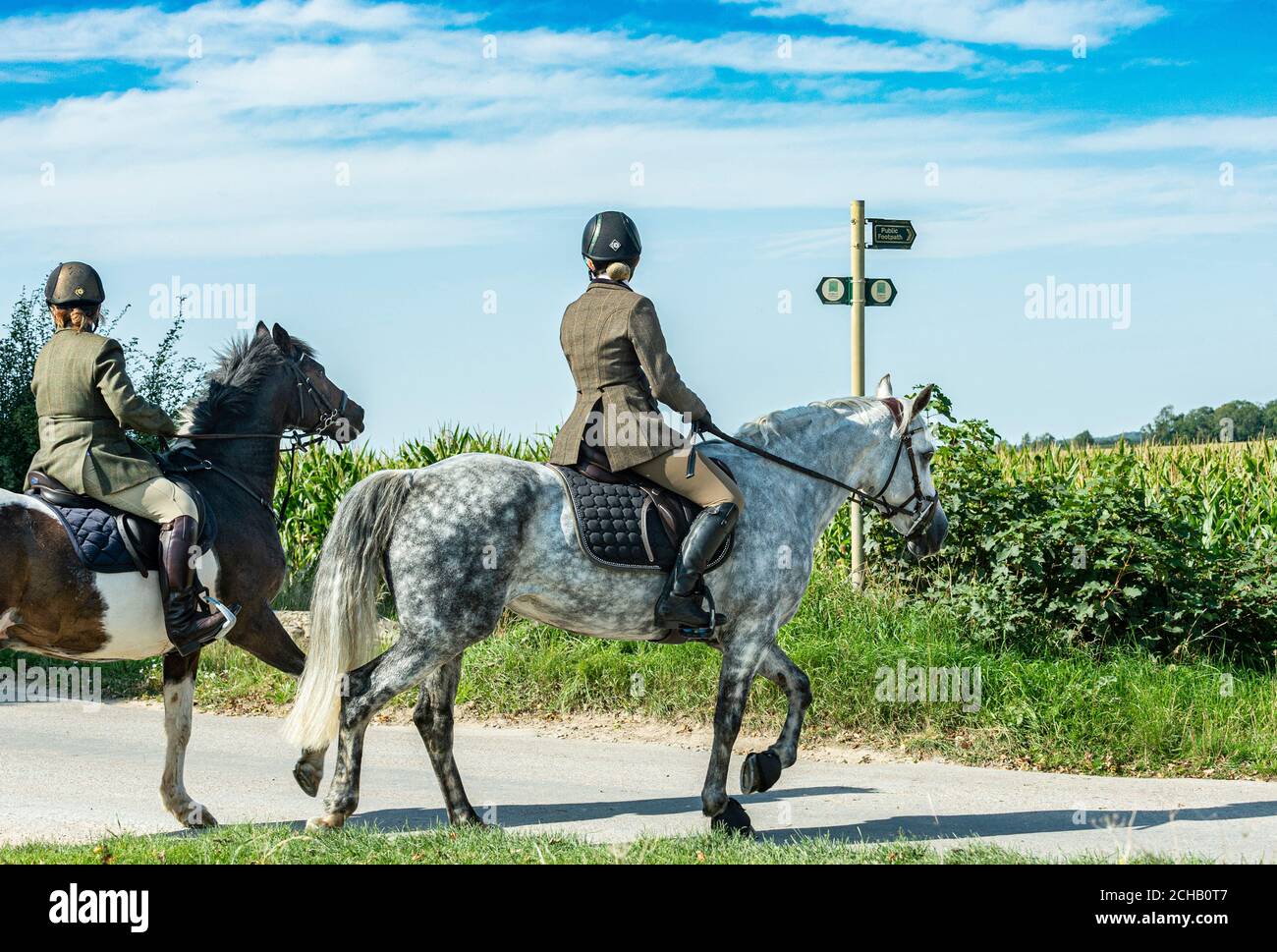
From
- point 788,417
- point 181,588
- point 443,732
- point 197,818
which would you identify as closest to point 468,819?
point 443,732

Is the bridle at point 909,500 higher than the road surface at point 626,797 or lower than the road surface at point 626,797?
higher

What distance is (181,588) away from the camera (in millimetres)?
7457

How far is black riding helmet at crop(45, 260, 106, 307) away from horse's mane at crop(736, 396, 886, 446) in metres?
3.75

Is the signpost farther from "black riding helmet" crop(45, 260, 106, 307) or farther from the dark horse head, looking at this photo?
"black riding helmet" crop(45, 260, 106, 307)

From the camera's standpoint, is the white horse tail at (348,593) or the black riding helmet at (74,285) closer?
the white horse tail at (348,593)

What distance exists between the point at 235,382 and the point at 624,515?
9.43 feet

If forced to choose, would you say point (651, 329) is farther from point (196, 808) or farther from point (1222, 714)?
point (1222, 714)

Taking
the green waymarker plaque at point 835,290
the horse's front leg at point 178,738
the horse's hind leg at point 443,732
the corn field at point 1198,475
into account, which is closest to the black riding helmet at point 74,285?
the horse's front leg at point 178,738

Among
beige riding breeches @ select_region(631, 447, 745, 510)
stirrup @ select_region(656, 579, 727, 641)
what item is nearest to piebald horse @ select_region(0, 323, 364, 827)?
stirrup @ select_region(656, 579, 727, 641)

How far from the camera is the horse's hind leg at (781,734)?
24.3ft

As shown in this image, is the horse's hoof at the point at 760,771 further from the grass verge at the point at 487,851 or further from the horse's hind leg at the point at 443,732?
the horse's hind leg at the point at 443,732

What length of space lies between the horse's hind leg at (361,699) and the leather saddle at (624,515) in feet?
3.38

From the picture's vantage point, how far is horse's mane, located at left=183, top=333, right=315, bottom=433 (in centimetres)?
841

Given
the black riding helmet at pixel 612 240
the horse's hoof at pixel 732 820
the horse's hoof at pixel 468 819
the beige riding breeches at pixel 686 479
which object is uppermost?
the black riding helmet at pixel 612 240
